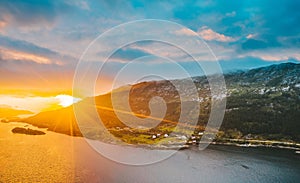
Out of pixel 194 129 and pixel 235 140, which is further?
pixel 194 129

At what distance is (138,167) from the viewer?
78.6 meters

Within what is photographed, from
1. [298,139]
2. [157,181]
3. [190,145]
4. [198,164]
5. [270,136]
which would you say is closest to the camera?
[157,181]

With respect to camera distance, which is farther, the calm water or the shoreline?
the shoreline

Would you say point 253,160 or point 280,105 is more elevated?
point 280,105

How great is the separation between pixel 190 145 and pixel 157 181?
222 ft

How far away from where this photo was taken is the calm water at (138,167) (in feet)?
211

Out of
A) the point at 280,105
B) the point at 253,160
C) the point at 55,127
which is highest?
the point at 280,105

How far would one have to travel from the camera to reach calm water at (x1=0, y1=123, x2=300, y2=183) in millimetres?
64188

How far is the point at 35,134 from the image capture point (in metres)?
140

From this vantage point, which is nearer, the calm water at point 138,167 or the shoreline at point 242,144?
the calm water at point 138,167

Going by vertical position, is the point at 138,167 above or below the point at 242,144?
below

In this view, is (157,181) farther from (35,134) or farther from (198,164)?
(35,134)

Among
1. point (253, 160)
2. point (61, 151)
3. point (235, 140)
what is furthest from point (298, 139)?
point (61, 151)

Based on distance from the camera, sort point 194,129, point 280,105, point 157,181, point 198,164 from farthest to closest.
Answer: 1. point 280,105
2. point 194,129
3. point 198,164
4. point 157,181
